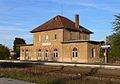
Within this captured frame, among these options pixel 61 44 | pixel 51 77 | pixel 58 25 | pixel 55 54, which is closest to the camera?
pixel 51 77

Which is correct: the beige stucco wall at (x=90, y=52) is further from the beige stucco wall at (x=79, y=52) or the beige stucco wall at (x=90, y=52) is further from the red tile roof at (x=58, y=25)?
the red tile roof at (x=58, y=25)

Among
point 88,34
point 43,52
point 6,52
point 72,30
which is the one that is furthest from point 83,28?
point 6,52

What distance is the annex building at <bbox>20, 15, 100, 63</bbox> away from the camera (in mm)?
70625

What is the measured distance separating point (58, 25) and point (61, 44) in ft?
15.9

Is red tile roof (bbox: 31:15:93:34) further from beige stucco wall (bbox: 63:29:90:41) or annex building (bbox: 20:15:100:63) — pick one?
beige stucco wall (bbox: 63:29:90:41)

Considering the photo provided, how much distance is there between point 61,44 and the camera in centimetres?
7494

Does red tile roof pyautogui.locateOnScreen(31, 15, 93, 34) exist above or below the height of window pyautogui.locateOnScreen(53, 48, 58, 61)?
above

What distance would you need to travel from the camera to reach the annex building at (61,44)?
70.6 m

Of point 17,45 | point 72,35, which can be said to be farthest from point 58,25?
point 17,45

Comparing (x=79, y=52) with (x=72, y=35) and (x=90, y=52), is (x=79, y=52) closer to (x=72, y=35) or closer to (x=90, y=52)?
(x=90, y=52)

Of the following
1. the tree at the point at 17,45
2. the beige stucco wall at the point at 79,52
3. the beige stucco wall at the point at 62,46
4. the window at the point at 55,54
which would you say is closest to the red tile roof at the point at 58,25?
the beige stucco wall at the point at 62,46

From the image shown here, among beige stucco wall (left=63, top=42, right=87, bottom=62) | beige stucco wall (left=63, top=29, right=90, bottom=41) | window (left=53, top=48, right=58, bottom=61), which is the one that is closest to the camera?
beige stucco wall (left=63, top=42, right=87, bottom=62)

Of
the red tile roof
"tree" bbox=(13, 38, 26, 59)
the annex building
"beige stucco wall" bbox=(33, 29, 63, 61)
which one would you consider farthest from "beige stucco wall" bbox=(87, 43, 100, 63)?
"tree" bbox=(13, 38, 26, 59)

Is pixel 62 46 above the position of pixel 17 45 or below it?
below
